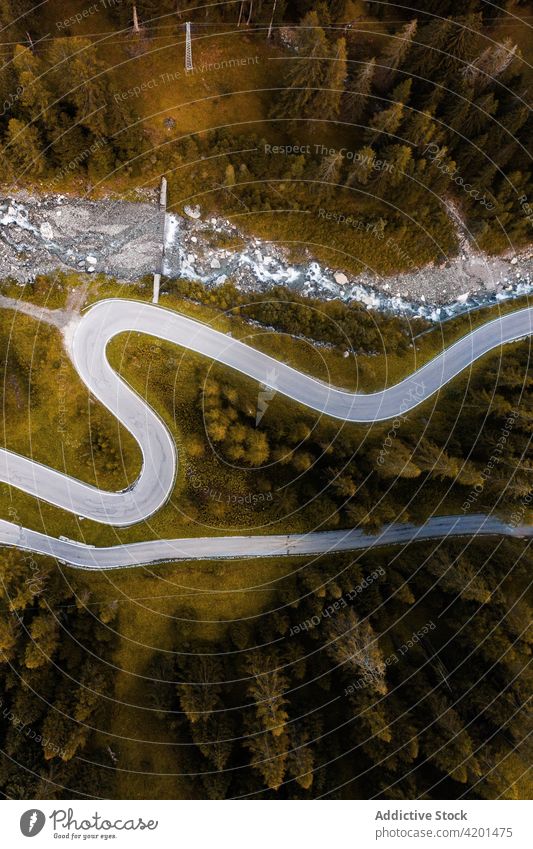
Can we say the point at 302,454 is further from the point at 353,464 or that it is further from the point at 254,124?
the point at 254,124

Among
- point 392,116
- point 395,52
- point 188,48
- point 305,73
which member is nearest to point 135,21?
point 188,48

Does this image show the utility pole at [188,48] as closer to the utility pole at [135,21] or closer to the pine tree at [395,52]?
the utility pole at [135,21]

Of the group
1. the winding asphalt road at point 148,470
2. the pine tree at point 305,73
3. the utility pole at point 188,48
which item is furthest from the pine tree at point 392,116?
the winding asphalt road at point 148,470

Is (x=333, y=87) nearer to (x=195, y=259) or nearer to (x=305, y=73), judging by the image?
(x=305, y=73)
